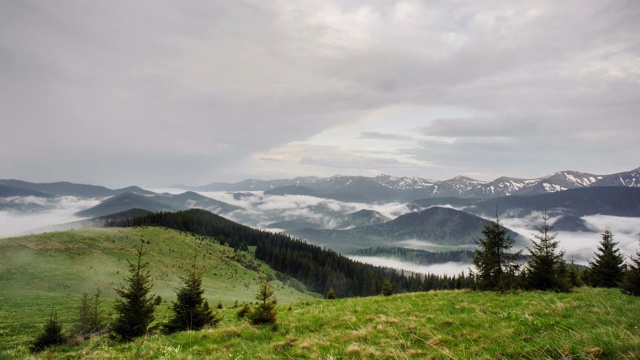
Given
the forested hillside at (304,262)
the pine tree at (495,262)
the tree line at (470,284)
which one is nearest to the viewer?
the tree line at (470,284)

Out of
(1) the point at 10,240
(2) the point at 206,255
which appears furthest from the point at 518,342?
(2) the point at 206,255

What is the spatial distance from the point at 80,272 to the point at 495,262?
67.6 meters

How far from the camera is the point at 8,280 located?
4266cm

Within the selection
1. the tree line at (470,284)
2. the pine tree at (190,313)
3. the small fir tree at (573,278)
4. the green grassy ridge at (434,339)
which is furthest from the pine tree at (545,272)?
the pine tree at (190,313)

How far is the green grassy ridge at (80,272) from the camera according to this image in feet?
98.0

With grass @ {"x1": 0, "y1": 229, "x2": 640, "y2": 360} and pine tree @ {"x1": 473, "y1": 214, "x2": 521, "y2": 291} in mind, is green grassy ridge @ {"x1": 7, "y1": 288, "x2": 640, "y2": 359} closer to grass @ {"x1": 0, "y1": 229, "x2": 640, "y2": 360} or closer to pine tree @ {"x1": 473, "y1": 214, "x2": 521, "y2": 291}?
grass @ {"x1": 0, "y1": 229, "x2": 640, "y2": 360}

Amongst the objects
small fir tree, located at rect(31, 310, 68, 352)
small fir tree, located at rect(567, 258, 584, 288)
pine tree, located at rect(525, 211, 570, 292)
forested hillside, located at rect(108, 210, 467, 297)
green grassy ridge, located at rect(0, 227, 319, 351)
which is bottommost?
forested hillside, located at rect(108, 210, 467, 297)

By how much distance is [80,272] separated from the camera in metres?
52.1

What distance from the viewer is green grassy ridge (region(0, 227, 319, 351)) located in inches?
1176

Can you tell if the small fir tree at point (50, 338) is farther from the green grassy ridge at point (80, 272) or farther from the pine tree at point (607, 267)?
the pine tree at point (607, 267)

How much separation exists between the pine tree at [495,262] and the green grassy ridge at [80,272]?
1093 inches

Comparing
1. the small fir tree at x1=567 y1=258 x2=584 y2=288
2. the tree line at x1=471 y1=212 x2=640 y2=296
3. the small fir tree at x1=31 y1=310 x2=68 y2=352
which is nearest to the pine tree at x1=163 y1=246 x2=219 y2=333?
the small fir tree at x1=31 y1=310 x2=68 y2=352

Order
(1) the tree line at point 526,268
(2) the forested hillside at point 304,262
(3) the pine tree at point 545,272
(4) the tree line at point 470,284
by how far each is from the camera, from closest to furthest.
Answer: (4) the tree line at point 470,284 < (1) the tree line at point 526,268 < (3) the pine tree at point 545,272 < (2) the forested hillside at point 304,262

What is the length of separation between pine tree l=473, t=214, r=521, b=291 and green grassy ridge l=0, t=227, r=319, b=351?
2776 cm
